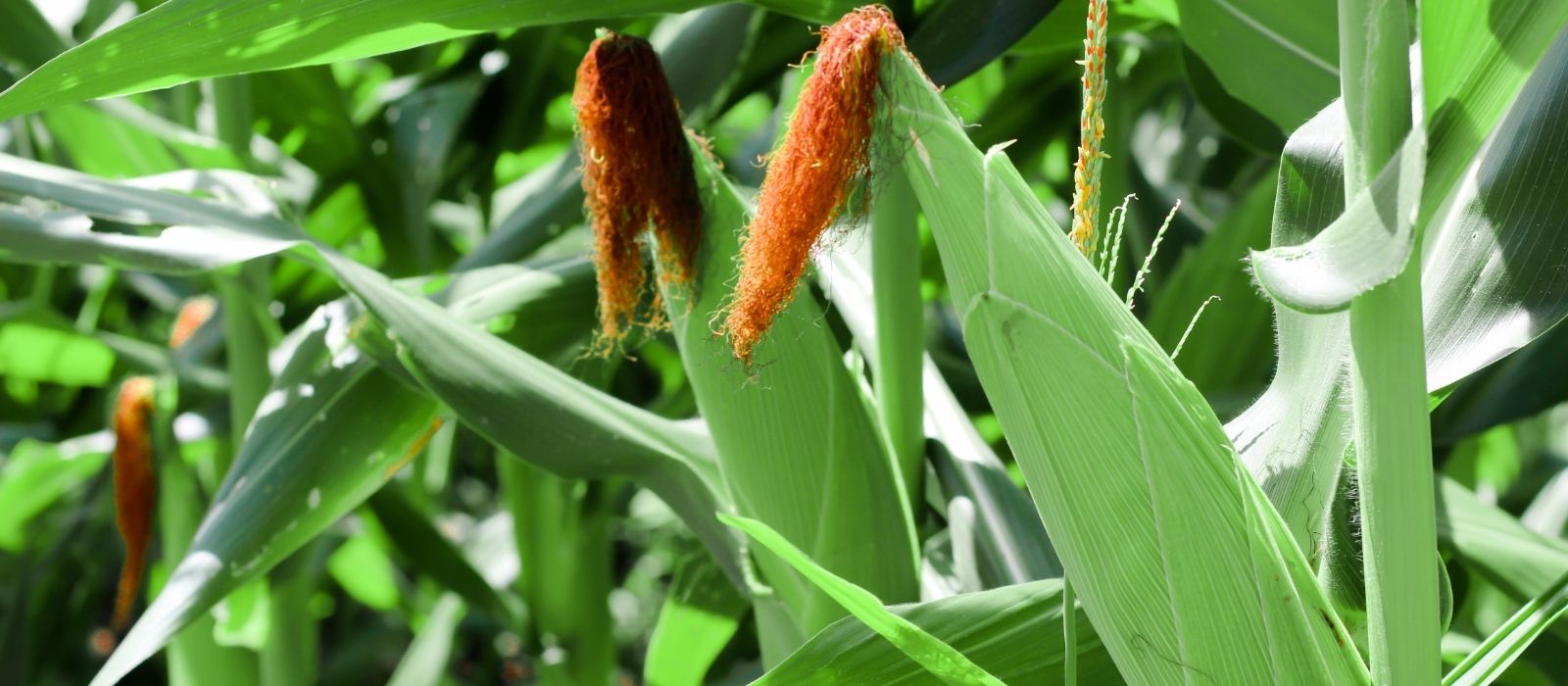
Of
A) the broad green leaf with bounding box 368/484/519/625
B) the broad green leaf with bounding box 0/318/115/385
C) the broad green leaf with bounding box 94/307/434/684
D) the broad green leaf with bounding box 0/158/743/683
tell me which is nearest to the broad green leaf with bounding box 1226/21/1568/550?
the broad green leaf with bounding box 0/158/743/683

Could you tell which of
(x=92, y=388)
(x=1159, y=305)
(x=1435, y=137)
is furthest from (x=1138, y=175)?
(x=92, y=388)

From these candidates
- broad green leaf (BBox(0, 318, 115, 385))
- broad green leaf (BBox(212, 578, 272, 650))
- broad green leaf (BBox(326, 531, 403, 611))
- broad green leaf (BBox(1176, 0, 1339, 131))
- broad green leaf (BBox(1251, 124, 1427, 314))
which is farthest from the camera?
broad green leaf (BBox(326, 531, 403, 611))

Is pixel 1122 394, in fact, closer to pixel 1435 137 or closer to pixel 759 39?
pixel 1435 137

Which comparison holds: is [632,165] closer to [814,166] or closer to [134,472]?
[814,166]

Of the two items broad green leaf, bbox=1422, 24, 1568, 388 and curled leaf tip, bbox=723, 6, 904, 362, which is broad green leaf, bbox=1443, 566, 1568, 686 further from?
curled leaf tip, bbox=723, 6, 904, 362

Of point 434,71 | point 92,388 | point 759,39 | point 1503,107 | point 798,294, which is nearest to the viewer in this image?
point 1503,107
